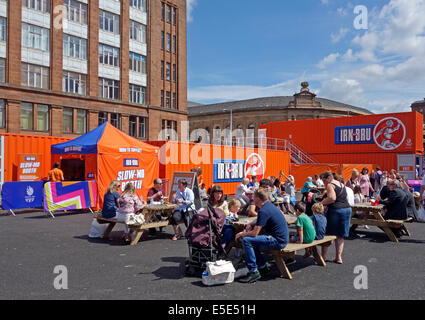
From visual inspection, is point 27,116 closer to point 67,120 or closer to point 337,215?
point 67,120

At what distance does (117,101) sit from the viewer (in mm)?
39312

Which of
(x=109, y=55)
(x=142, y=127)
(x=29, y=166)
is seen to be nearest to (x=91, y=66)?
(x=109, y=55)

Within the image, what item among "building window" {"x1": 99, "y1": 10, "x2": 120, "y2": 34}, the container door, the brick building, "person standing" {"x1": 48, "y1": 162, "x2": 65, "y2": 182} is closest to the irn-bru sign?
the container door

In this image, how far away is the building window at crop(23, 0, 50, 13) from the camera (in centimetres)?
3215

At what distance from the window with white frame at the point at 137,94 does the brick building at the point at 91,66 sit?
0.11 meters

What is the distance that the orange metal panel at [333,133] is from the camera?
3181cm

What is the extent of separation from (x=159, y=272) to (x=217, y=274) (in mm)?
1348

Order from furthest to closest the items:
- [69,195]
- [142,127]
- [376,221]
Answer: [142,127], [69,195], [376,221]

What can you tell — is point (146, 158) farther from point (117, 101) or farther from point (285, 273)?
point (117, 101)

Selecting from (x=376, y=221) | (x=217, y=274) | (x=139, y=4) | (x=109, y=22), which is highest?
(x=139, y=4)

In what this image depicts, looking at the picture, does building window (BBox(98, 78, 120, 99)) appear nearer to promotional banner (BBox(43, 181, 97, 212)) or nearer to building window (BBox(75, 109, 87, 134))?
building window (BBox(75, 109, 87, 134))

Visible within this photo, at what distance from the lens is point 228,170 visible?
24062 millimetres

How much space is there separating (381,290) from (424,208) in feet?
17.8

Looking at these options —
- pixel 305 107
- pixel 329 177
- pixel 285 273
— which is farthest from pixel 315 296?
pixel 305 107
